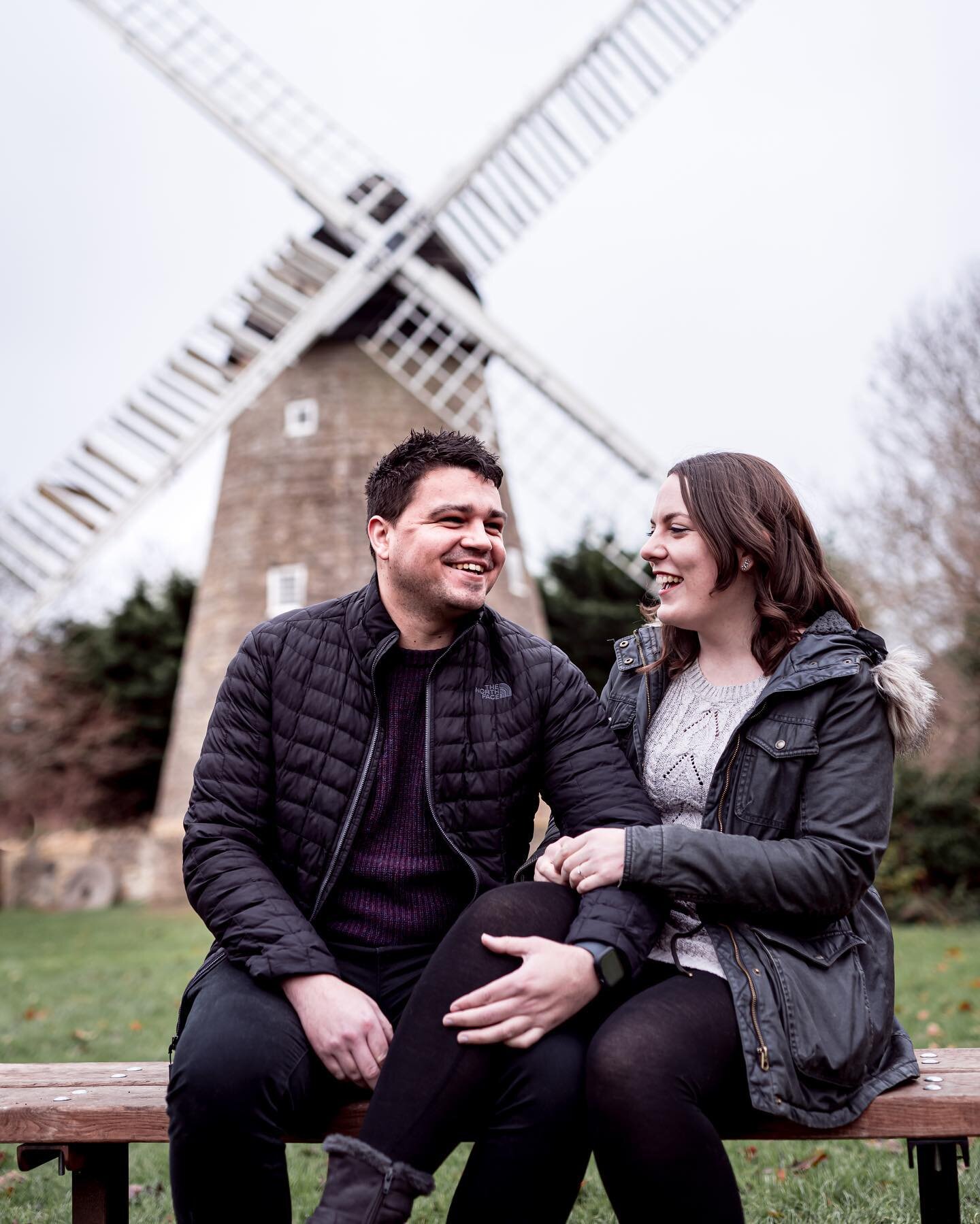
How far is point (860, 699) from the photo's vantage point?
2314 millimetres

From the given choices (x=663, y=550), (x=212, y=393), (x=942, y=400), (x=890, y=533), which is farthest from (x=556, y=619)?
(x=663, y=550)

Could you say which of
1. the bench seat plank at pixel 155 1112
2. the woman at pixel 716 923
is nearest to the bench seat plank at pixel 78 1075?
the bench seat plank at pixel 155 1112

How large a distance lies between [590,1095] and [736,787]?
27.1 inches

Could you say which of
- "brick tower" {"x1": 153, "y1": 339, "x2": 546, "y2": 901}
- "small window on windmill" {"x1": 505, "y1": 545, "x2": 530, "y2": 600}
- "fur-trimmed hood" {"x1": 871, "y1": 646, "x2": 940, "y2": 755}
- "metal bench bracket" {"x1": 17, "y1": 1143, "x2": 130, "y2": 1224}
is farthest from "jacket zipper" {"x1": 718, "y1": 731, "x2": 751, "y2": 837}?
"small window on windmill" {"x1": 505, "y1": 545, "x2": 530, "y2": 600}

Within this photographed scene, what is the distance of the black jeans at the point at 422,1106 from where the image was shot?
1.96 meters

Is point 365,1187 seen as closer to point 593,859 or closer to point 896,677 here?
point 593,859

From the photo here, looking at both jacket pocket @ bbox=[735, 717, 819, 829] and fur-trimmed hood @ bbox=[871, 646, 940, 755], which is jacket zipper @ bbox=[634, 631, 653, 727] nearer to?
jacket pocket @ bbox=[735, 717, 819, 829]

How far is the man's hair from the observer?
8.92 feet

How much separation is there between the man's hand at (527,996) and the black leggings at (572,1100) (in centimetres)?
3

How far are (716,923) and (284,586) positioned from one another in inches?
394

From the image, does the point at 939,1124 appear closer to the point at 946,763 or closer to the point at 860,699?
the point at 860,699

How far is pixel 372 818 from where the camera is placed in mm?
2492

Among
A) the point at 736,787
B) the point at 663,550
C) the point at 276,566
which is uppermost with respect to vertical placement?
the point at 276,566

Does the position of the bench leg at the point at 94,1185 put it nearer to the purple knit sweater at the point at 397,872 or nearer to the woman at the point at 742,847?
the purple knit sweater at the point at 397,872
